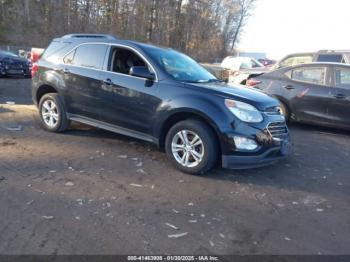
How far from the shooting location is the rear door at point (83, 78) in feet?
21.6

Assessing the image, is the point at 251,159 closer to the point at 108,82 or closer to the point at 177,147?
the point at 177,147

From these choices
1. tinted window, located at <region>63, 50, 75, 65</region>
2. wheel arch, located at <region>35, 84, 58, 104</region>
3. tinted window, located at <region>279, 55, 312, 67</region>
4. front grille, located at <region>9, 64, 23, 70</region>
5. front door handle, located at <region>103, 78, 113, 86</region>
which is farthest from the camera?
front grille, located at <region>9, 64, 23, 70</region>

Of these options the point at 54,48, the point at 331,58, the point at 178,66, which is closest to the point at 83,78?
the point at 54,48

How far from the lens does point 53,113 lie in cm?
734

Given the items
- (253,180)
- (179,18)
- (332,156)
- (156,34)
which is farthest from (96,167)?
(179,18)

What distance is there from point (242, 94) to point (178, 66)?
1.32m

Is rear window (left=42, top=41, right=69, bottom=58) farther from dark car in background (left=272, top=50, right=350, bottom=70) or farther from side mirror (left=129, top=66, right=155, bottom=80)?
dark car in background (left=272, top=50, right=350, bottom=70)

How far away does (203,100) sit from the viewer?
5.42 m

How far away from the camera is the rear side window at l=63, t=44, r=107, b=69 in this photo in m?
6.65

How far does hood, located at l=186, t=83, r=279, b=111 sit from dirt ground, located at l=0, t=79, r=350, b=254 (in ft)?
3.37

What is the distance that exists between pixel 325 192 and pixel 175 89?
98.3 inches

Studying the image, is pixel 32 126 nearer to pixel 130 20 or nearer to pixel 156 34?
pixel 130 20

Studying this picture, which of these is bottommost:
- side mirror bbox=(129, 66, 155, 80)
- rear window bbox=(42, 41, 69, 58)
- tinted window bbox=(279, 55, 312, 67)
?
side mirror bbox=(129, 66, 155, 80)

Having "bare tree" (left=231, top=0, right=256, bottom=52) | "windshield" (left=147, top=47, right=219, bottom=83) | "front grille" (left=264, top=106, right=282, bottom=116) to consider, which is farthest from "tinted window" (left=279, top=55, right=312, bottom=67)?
"bare tree" (left=231, top=0, right=256, bottom=52)
